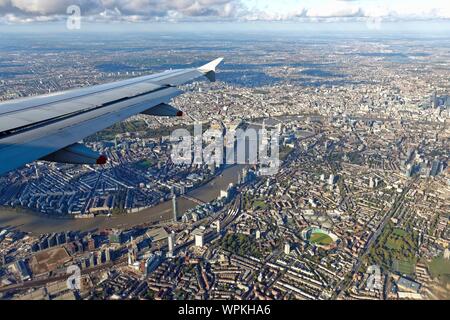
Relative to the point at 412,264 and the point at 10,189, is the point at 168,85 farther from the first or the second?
the point at 10,189

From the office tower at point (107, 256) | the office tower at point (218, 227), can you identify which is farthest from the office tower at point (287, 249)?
the office tower at point (107, 256)

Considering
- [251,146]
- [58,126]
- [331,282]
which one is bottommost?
[331,282]

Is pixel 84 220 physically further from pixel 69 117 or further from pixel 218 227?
pixel 69 117

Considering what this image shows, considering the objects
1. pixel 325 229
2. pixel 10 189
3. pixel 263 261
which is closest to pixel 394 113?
pixel 325 229

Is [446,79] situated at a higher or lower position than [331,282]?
higher
